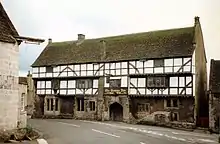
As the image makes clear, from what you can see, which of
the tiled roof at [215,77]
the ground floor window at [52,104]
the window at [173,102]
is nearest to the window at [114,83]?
the window at [173,102]

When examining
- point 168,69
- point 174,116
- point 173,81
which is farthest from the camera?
point 174,116

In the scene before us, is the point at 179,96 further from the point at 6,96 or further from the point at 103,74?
the point at 6,96

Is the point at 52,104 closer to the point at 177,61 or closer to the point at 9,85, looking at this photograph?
the point at 177,61

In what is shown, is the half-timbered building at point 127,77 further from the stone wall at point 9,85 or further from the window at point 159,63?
the stone wall at point 9,85

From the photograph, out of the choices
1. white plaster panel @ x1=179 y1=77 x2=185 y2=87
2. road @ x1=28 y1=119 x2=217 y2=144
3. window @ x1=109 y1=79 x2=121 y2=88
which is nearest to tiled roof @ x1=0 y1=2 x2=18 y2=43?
road @ x1=28 y1=119 x2=217 y2=144

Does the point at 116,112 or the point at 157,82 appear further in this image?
the point at 116,112

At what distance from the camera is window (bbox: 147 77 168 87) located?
3825 centimetres

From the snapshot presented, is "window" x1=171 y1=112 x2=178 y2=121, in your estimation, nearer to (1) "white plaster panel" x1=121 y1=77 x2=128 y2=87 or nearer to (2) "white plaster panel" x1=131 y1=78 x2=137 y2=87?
(2) "white plaster panel" x1=131 y1=78 x2=137 y2=87

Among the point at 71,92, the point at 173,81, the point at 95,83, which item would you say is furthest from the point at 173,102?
the point at 71,92

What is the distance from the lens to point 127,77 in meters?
41.1

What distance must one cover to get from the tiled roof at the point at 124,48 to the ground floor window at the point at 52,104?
5130 millimetres

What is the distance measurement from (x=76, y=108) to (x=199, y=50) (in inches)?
686

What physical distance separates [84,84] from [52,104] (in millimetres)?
6026

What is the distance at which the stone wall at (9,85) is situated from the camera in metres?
22.2
